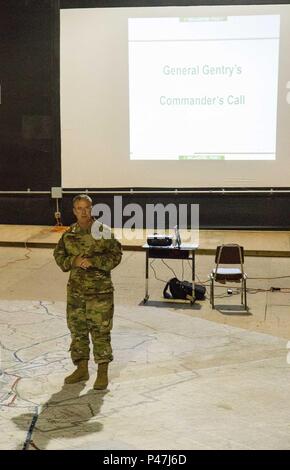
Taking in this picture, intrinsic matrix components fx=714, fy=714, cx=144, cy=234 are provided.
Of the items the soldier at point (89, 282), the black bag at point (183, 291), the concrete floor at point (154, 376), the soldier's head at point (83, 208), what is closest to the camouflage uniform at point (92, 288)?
the soldier at point (89, 282)

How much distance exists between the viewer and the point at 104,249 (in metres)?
5.89

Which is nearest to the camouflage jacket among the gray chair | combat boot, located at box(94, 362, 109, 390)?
combat boot, located at box(94, 362, 109, 390)

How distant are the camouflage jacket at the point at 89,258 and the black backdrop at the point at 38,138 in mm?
7826

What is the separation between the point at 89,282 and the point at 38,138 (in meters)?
8.75

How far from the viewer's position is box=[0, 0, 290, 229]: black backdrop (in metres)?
13.6

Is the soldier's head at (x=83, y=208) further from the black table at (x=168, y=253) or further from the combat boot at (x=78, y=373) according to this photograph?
the black table at (x=168, y=253)

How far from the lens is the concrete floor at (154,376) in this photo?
4.99m

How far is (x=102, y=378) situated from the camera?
5.93m

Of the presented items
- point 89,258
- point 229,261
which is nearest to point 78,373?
point 89,258

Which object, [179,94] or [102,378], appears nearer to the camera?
[102,378]

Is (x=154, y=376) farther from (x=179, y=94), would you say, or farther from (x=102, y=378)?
(x=179, y=94)

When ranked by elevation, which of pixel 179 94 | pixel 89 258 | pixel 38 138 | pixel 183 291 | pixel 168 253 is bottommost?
pixel 183 291

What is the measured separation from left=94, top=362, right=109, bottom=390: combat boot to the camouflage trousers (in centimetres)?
5
